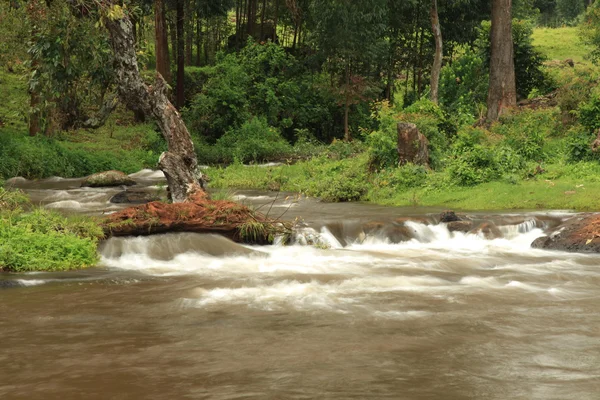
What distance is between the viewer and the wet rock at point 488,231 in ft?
44.3

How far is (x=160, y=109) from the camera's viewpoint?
1389 cm

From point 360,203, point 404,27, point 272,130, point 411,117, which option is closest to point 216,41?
point 404,27

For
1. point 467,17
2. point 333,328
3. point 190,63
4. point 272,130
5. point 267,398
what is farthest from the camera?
point 190,63

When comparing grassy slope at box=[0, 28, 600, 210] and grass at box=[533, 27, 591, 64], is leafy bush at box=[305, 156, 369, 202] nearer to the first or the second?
grassy slope at box=[0, 28, 600, 210]

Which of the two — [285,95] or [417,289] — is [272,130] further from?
[417,289]

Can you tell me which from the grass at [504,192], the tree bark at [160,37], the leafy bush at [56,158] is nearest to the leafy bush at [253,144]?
the leafy bush at [56,158]

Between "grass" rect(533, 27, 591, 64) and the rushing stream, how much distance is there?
36.4m

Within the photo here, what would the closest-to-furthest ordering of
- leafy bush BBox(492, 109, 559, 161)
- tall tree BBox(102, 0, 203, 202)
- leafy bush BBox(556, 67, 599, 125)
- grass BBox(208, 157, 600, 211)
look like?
tall tree BBox(102, 0, 203, 202) < grass BBox(208, 157, 600, 211) < leafy bush BBox(492, 109, 559, 161) < leafy bush BBox(556, 67, 599, 125)

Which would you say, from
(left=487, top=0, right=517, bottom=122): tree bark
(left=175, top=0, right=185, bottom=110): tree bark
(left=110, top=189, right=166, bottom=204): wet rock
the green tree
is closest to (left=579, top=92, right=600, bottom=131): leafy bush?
(left=487, top=0, right=517, bottom=122): tree bark

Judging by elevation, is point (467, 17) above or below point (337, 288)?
above

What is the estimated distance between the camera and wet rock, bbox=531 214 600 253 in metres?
12.3

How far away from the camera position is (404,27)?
130ft

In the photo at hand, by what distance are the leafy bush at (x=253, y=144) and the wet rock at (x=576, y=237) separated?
17.2m

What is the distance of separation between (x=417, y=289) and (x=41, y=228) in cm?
601
